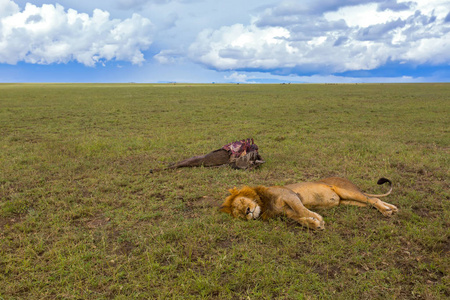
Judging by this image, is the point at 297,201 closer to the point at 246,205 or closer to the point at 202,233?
the point at 246,205

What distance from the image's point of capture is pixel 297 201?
4664 mm

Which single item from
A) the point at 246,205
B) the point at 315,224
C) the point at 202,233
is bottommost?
the point at 202,233

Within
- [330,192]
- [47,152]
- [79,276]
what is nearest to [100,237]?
[79,276]

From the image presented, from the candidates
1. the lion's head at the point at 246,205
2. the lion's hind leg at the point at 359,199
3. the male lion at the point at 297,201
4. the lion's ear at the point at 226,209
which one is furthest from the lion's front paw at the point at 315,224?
the lion's ear at the point at 226,209

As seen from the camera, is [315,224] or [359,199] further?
[359,199]

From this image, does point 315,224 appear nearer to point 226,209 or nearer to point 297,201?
point 297,201

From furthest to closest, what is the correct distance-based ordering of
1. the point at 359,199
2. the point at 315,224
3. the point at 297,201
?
the point at 359,199, the point at 297,201, the point at 315,224

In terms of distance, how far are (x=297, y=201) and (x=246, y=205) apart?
2.62ft

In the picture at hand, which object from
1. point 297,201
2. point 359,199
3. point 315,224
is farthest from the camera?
point 359,199

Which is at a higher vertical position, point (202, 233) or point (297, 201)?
point (297, 201)

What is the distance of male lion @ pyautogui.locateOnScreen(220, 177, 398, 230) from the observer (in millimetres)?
4652

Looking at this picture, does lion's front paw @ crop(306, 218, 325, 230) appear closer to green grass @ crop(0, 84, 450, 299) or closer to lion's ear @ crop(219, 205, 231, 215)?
green grass @ crop(0, 84, 450, 299)

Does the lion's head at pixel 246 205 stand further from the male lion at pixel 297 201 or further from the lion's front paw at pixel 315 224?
the lion's front paw at pixel 315 224

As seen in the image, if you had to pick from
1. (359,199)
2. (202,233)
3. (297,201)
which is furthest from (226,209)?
(359,199)
